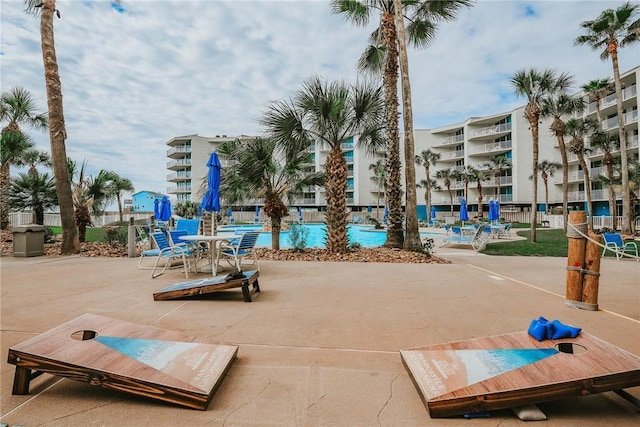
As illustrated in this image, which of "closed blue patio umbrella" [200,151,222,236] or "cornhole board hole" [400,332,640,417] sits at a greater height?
"closed blue patio umbrella" [200,151,222,236]

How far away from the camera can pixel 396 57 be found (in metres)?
10.5

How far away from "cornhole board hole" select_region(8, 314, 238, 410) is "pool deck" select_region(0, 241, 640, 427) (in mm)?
117

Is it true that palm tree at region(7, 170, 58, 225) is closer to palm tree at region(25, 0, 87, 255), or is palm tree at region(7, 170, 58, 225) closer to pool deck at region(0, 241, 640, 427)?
palm tree at region(25, 0, 87, 255)

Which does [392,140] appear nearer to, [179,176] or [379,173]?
[379,173]

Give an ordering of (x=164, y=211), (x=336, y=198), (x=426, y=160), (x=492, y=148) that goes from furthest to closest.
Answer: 1. (x=426, y=160)
2. (x=492, y=148)
3. (x=164, y=211)
4. (x=336, y=198)

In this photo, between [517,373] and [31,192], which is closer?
[517,373]

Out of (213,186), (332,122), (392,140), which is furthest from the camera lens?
(392,140)

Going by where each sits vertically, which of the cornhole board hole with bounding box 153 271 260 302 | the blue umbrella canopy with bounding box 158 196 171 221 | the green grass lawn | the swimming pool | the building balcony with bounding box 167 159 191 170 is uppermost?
the building balcony with bounding box 167 159 191 170

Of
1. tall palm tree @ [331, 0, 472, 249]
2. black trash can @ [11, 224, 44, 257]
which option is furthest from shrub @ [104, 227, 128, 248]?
tall palm tree @ [331, 0, 472, 249]

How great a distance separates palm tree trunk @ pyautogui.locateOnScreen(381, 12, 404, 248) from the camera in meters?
10.1

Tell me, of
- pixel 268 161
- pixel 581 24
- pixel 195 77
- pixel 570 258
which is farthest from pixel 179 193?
pixel 570 258

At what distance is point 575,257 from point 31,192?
17.0 m

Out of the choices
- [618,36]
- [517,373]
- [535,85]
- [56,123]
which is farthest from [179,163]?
[517,373]

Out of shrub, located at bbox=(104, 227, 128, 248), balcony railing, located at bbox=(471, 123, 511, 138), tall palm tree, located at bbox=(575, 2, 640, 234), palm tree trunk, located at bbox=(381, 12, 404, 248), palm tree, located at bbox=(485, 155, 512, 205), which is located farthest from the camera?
balcony railing, located at bbox=(471, 123, 511, 138)
